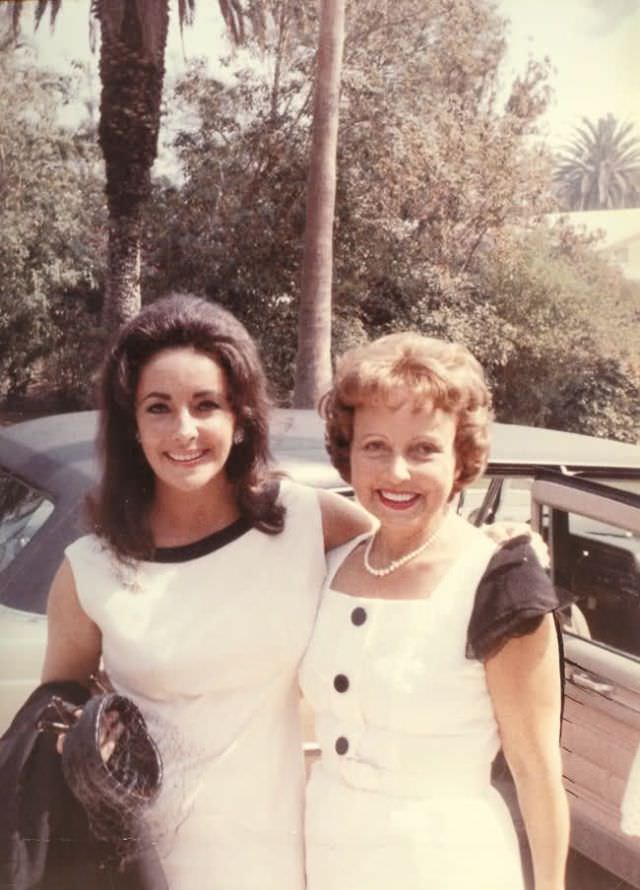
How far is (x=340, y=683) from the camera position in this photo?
121cm

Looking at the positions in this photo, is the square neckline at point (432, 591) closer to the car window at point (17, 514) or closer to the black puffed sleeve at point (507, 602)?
the black puffed sleeve at point (507, 602)

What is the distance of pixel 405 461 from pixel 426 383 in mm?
102

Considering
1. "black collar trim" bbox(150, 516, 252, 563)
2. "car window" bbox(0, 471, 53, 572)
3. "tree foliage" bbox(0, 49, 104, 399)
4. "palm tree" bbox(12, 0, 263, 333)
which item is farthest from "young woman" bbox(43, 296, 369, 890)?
"tree foliage" bbox(0, 49, 104, 399)

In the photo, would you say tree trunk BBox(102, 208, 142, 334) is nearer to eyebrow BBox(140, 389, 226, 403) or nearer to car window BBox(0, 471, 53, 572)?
car window BBox(0, 471, 53, 572)

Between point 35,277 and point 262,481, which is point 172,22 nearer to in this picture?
point 35,277

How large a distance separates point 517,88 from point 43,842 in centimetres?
200

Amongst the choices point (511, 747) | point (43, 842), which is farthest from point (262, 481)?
point (43, 842)

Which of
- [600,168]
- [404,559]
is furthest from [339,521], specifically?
[600,168]

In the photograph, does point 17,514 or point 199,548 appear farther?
point 17,514

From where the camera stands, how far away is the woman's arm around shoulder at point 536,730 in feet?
3.67

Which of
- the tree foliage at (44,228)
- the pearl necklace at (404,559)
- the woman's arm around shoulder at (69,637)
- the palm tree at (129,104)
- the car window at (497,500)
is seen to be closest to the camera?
the pearl necklace at (404,559)

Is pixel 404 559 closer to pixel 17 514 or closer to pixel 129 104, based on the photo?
pixel 17 514

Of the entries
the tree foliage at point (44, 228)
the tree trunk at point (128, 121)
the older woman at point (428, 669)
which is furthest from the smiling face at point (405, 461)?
the tree foliage at point (44, 228)

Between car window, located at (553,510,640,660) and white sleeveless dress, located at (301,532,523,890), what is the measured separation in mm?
1252
